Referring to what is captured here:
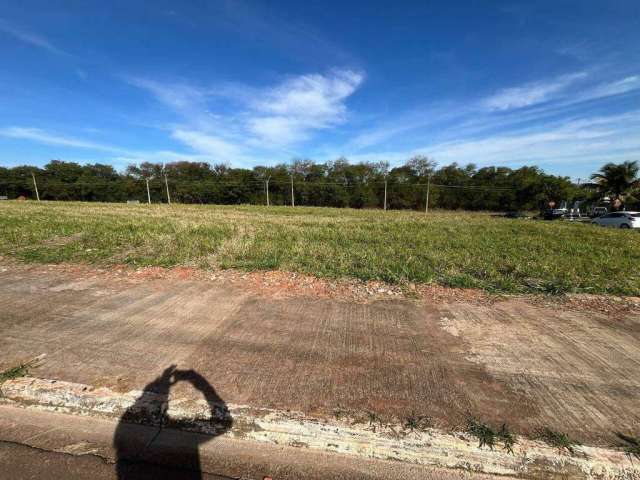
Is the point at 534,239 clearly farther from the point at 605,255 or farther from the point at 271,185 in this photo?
the point at 271,185

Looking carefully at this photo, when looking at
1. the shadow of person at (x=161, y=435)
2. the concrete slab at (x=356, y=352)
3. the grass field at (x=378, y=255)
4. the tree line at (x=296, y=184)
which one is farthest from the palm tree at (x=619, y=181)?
the shadow of person at (x=161, y=435)

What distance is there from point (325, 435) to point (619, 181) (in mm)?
47020

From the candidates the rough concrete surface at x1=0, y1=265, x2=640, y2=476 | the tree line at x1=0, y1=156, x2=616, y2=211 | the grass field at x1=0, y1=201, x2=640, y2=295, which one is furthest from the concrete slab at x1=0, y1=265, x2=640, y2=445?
the tree line at x1=0, y1=156, x2=616, y2=211

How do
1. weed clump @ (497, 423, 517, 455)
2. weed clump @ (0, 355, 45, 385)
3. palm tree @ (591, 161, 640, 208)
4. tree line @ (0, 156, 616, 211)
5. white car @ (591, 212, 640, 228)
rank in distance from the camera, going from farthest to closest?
tree line @ (0, 156, 616, 211) → palm tree @ (591, 161, 640, 208) → white car @ (591, 212, 640, 228) → weed clump @ (0, 355, 45, 385) → weed clump @ (497, 423, 517, 455)

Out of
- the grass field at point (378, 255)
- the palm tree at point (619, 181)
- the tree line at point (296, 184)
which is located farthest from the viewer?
the tree line at point (296, 184)

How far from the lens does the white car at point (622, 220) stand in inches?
846

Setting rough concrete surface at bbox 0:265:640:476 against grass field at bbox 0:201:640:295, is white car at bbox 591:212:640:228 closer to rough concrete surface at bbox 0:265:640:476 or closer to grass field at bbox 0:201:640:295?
grass field at bbox 0:201:640:295

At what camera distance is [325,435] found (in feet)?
7.06

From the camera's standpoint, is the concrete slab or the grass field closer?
the concrete slab

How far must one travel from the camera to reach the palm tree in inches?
1281

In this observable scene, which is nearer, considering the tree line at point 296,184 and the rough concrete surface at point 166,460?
the rough concrete surface at point 166,460

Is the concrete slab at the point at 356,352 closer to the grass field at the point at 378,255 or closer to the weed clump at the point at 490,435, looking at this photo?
the weed clump at the point at 490,435

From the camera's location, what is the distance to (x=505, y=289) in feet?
17.0

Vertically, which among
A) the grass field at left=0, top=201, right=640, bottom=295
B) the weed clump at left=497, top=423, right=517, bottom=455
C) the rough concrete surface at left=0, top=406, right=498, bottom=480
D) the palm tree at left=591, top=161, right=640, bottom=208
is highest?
the palm tree at left=591, top=161, right=640, bottom=208
